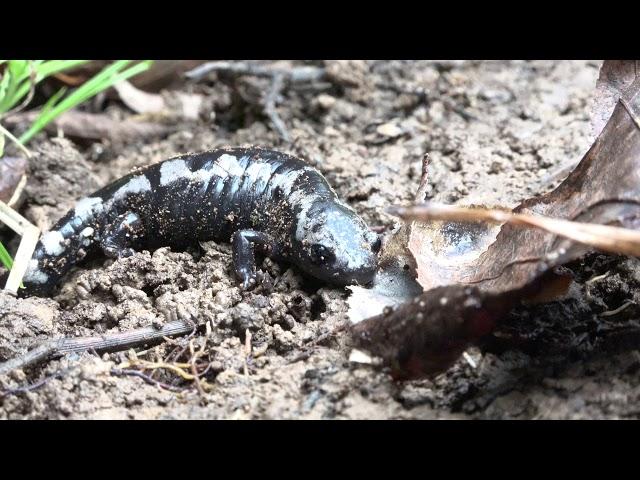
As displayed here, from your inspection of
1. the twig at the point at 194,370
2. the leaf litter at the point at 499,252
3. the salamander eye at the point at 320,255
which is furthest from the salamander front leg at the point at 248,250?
the leaf litter at the point at 499,252

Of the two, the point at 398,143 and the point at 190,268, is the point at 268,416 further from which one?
the point at 398,143

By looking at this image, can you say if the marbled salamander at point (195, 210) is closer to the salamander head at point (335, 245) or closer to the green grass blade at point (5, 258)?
the salamander head at point (335, 245)

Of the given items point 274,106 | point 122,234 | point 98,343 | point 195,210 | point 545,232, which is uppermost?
point 274,106

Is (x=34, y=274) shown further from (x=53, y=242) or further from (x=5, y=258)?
(x=5, y=258)

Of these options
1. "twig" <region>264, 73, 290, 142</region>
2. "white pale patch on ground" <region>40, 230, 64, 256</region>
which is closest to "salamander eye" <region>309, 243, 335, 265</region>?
"twig" <region>264, 73, 290, 142</region>

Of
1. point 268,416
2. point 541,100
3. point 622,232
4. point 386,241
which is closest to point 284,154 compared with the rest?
point 386,241

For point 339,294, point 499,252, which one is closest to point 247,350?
point 339,294

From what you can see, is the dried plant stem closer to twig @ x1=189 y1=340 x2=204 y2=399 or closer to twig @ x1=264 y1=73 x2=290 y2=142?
twig @ x1=189 y1=340 x2=204 y2=399
